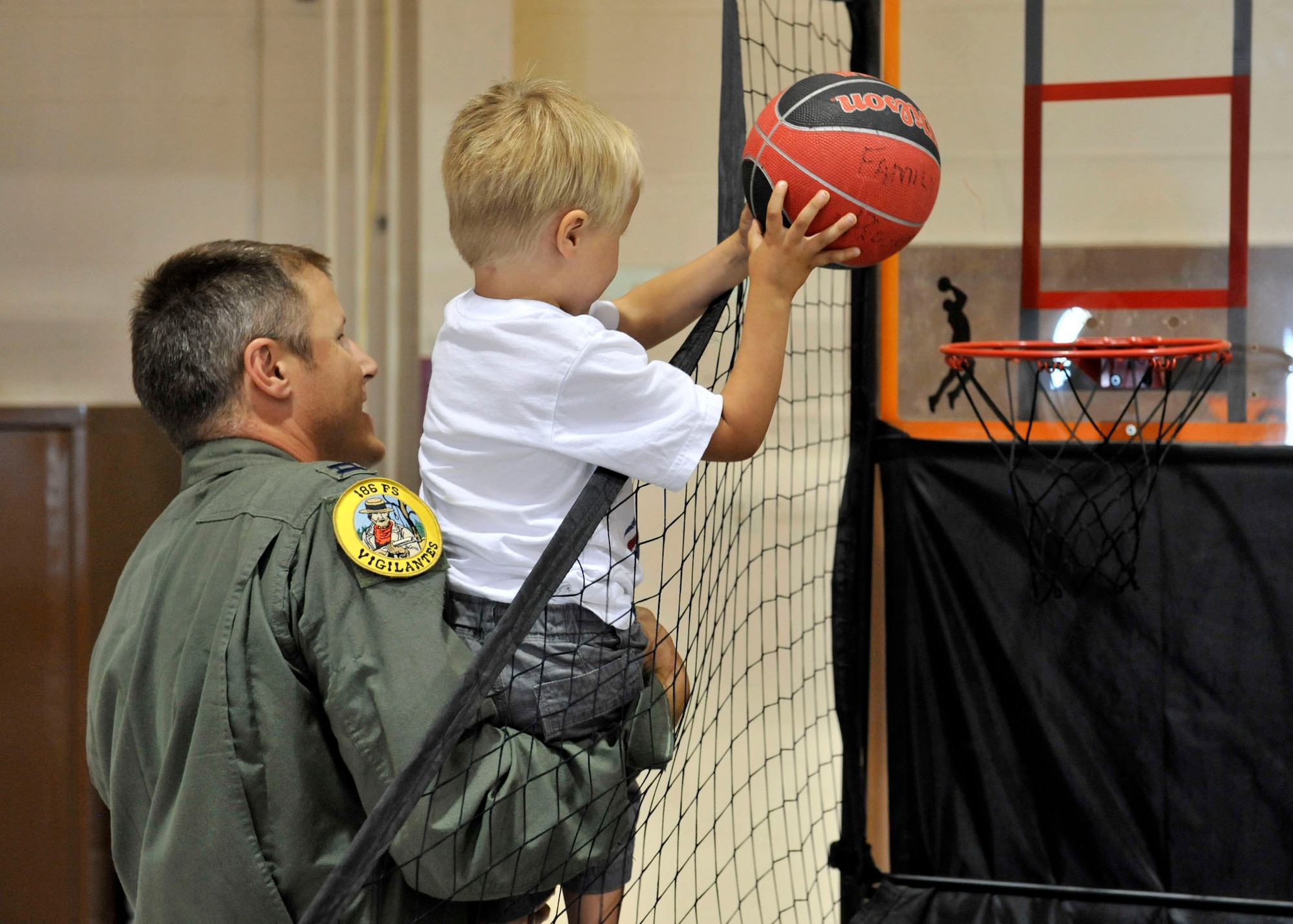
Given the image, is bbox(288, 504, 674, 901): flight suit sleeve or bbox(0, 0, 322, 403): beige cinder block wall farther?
bbox(0, 0, 322, 403): beige cinder block wall

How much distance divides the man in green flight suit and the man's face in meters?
0.07

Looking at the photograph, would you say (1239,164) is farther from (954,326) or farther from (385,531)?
(385,531)

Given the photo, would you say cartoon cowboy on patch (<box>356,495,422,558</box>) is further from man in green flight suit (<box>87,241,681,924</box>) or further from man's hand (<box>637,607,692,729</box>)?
man's hand (<box>637,607,692,729</box>)

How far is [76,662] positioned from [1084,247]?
8.10 feet

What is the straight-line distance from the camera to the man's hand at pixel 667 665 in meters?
1.37

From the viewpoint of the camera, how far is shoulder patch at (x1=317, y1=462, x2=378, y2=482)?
123 centimetres

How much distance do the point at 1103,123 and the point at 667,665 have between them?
157 centimetres

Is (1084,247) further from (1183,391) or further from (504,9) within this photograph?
(504,9)

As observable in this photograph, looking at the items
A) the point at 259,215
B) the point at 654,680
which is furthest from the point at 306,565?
the point at 259,215

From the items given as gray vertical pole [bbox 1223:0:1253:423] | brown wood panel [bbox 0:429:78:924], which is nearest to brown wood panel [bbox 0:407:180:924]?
brown wood panel [bbox 0:429:78:924]

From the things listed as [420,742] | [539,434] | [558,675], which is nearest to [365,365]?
[539,434]

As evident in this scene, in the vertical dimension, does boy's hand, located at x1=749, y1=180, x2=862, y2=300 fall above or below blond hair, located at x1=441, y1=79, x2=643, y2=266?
below

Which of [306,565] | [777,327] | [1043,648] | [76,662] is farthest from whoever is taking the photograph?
[76,662]

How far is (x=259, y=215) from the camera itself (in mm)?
3334
